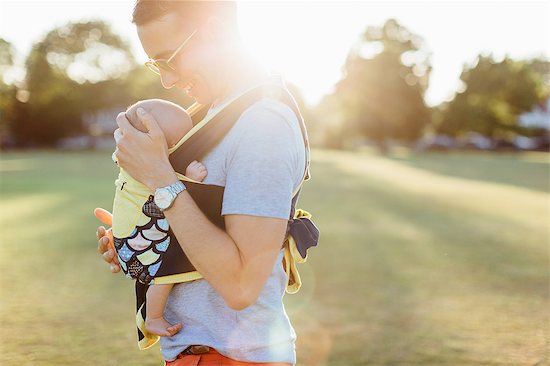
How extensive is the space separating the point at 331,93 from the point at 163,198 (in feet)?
239

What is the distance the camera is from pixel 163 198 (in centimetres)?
160

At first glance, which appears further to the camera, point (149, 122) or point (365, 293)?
point (365, 293)

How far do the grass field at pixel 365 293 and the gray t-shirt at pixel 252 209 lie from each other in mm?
3162

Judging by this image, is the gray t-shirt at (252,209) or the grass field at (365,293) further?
the grass field at (365,293)

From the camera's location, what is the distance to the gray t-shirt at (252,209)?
5.06 ft

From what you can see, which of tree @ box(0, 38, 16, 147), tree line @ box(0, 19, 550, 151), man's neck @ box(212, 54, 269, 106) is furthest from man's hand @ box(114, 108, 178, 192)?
tree line @ box(0, 19, 550, 151)

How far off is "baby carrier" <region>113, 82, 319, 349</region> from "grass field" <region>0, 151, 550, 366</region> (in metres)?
3.16

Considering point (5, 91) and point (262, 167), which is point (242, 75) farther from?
point (5, 91)

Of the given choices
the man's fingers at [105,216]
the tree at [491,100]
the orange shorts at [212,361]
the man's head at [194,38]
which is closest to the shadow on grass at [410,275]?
the man's fingers at [105,216]

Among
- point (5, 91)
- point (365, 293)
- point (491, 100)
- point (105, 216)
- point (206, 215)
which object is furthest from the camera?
point (491, 100)

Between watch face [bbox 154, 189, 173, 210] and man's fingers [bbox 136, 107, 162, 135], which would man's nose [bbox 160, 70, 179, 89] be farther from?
watch face [bbox 154, 189, 173, 210]

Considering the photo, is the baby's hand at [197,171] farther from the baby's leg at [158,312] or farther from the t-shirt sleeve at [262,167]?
the baby's leg at [158,312]

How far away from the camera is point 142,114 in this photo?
5.61ft

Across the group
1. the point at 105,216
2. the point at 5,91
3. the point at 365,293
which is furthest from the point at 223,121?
the point at 5,91
